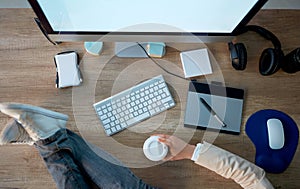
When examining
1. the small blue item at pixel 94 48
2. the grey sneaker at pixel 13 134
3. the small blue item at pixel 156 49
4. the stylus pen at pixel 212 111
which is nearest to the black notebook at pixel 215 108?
the stylus pen at pixel 212 111

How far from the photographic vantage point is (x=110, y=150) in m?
0.83

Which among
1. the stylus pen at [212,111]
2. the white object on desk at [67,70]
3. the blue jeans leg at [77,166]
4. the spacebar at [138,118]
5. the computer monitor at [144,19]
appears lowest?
the blue jeans leg at [77,166]

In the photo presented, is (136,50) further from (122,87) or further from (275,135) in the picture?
(275,135)

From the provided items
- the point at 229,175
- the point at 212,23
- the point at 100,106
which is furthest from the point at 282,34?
the point at 100,106

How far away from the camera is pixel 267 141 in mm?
832

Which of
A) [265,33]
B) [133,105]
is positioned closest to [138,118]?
[133,105]

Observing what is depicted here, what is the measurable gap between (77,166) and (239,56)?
47cm

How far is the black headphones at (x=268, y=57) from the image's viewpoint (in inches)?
32.5

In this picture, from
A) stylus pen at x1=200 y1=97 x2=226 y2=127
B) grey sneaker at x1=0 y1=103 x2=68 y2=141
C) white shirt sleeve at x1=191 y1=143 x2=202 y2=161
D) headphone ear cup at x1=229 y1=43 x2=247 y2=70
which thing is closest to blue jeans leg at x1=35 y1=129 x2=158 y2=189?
grey sneaker at x1=0 y1=103 x2=68 y2=141

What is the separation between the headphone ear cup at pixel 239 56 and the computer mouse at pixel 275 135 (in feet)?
0.51

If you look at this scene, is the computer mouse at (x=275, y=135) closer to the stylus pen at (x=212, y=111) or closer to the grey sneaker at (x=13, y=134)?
the stylus pen at (x=212, y=111)

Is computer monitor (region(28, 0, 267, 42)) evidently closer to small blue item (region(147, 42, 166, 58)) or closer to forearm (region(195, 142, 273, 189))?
small blue item (region(147, 42, 166, 58))

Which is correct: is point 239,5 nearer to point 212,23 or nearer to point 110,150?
point 212,23

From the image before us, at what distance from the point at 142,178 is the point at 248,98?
32 cm
